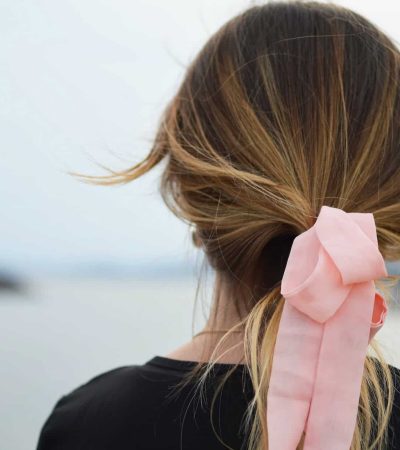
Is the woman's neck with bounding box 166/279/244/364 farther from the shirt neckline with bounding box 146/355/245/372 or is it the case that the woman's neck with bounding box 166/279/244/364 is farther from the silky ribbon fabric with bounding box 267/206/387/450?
the silky ribbon fabric with bounding box 267/206/387/450

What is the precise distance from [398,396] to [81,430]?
1.19ft

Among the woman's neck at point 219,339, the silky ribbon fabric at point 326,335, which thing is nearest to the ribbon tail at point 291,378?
the silky ribbon fabric at point 326,335

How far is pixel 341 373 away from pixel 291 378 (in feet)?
0.15

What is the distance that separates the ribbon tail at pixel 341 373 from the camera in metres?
0.62

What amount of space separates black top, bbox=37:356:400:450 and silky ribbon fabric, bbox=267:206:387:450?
0.10m

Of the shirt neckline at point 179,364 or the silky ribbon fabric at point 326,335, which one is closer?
the silky ribbon fabric at point 326,335

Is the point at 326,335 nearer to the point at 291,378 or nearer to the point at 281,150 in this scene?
the point at 291,378

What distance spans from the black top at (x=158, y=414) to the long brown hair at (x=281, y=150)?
3cm

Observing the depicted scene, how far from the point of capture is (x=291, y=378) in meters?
0.64

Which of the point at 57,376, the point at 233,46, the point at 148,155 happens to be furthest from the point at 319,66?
the point at 57,376

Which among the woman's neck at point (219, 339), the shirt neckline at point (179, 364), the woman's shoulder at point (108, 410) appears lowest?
the woman's shoulder at point (108, 410)

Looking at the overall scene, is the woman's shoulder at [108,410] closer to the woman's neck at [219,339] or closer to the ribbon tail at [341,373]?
the woman's neck at [219,339]

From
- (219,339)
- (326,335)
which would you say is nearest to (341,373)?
(326,335)

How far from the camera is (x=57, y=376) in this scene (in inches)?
120
